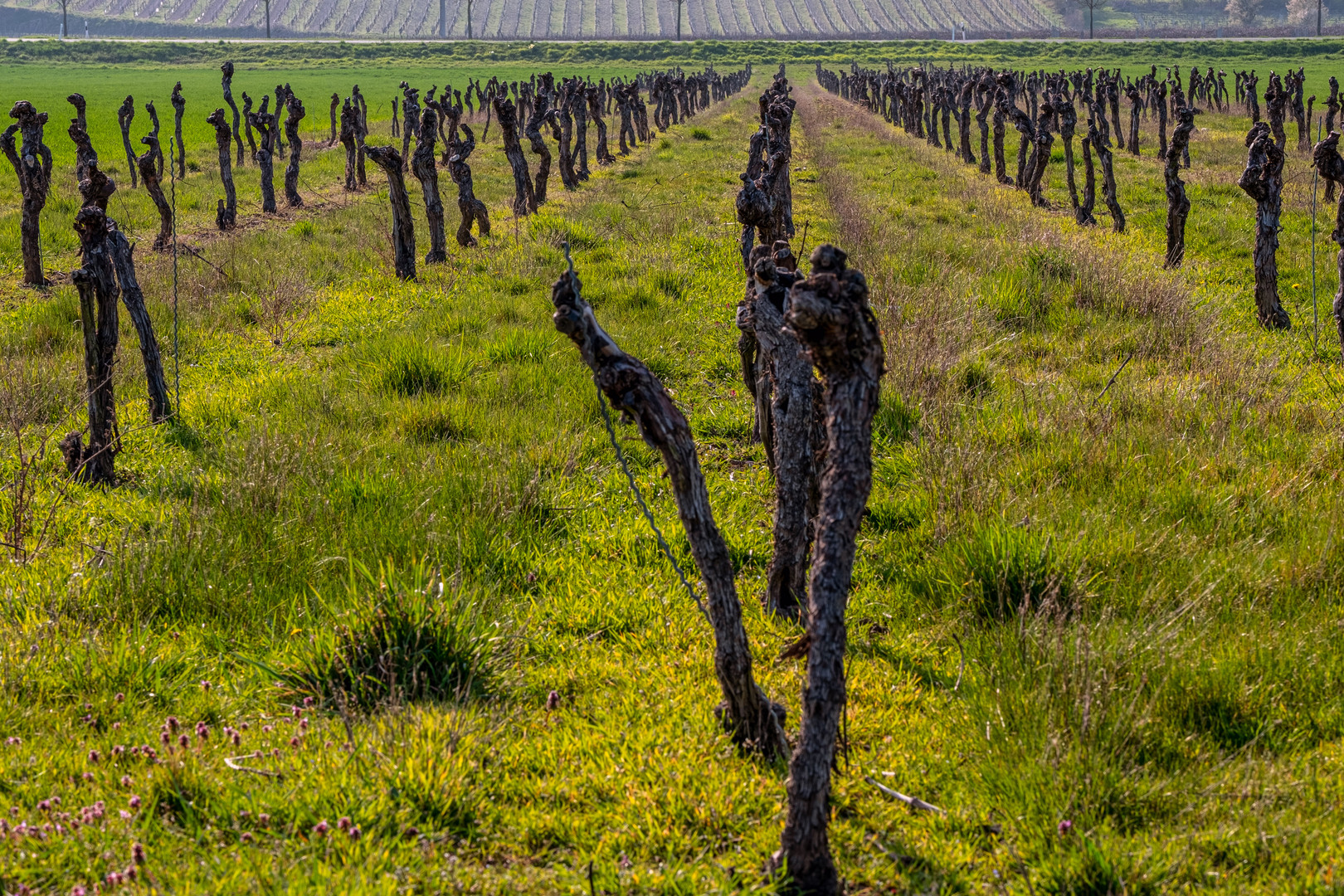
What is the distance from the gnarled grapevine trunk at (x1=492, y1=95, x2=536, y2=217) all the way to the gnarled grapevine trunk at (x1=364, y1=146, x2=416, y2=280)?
173 inches

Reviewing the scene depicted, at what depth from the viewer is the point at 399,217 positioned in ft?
38.4

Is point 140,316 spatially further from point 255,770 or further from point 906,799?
point 906,799

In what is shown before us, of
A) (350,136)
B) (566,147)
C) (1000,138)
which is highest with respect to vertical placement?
(1000,138)

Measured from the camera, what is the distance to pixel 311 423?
21.2 feet

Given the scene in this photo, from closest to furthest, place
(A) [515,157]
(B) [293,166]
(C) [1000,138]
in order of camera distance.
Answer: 1. (A) [515,157]
2. (B) [293,166]
3. (C) [1000,138]

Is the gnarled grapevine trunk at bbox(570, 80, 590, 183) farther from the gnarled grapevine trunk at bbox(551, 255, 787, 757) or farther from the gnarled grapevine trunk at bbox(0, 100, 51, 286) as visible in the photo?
the gnarled grapevine trunk at bbox(551, 255, 787, 757)

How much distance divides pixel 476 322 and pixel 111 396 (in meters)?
3.67

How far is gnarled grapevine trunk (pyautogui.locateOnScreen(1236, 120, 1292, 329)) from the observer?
9.02 meters

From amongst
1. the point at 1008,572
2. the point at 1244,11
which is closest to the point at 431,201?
the point at 1008,572

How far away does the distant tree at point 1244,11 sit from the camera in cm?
15000

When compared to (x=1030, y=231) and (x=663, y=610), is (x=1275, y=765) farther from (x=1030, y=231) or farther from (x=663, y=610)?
(x=1030, y=231)

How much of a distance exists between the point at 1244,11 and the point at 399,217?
177923 millimetres

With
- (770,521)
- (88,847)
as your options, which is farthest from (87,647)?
(770,521)

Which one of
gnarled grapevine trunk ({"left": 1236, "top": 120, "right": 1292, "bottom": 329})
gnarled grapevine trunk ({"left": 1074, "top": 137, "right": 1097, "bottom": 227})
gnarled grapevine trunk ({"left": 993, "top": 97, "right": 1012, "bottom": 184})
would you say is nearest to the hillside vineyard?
gnarled grapevine trunk ({"left": 993, "top": 97, "right": 1012, "bottom": 184})
